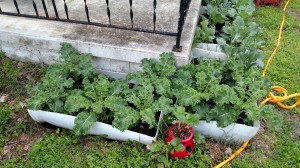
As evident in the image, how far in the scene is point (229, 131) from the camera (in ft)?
8.98

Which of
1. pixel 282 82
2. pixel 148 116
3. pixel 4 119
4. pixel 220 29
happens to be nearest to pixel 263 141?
pixel 282 82

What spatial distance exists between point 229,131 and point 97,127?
4.17 ft

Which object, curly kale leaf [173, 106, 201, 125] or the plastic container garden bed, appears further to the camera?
the plastic container garden bed

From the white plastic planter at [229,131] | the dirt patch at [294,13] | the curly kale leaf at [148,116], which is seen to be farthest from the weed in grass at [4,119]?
the dirt patch at [294,13]

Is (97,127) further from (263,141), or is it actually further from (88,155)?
(263,141)

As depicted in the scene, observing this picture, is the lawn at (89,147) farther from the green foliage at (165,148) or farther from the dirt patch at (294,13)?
the dirt patch at (294,13)

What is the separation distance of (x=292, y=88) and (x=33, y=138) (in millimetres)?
2953

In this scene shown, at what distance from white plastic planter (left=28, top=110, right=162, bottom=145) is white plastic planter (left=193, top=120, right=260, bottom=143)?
478 mm

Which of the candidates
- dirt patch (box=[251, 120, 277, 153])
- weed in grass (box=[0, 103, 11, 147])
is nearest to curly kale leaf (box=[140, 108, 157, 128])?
dirt patch (box=[251, 120, 277, 153])

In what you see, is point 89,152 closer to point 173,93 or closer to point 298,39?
point 173,93

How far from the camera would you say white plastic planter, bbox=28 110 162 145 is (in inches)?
106

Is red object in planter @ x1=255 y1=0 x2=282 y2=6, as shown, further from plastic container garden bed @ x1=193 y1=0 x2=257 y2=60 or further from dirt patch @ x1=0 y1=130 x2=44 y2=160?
dirt patch @ x1=0 y1=130 x2=44 y2=160

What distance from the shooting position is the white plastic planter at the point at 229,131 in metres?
2.68

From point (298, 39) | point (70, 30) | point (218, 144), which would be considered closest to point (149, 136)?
point (218, 144)
